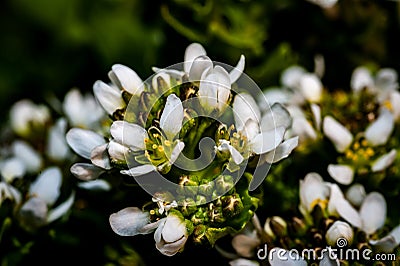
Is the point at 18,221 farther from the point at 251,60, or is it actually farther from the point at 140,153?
the point at 251,60

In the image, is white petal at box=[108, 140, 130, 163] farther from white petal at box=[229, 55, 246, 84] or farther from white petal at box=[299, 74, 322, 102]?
white petal at box=[299, 74, 322, 102]

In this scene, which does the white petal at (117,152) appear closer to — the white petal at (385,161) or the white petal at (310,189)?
the white petal at (310,189)

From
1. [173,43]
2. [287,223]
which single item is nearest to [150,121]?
[287,223]

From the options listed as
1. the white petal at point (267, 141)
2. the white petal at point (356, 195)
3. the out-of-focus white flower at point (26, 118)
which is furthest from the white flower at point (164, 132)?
the out-of-focus white flower at point (26, 118)

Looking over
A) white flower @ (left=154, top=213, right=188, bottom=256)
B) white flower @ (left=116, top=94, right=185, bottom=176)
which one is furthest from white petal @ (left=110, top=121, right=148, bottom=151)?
white flower @ (left=154, top=213, right=188, bottom=256)

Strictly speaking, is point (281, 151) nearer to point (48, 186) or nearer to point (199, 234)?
point (199, 234)

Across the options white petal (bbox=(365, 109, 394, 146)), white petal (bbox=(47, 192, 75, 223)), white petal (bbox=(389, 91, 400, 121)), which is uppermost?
white petal (bbox=(389, 91, 400, 121))
